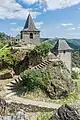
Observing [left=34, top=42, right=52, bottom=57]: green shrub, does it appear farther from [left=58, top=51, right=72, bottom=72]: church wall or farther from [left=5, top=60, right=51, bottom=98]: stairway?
[left=58, top=51, right=72, bottom=72]: church wall

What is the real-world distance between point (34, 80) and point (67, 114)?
206 inches

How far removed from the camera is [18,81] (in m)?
20.0

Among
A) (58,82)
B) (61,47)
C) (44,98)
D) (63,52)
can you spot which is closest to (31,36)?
(61,47)

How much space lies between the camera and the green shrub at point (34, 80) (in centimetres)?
1812

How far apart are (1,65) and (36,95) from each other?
701 cm

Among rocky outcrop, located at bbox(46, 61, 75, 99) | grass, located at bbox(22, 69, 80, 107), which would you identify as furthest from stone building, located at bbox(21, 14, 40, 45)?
grass, located at bbox(22, 69, 80, 107)

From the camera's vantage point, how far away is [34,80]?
18.1 metres

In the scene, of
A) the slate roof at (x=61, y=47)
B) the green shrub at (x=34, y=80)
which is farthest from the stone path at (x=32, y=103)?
the slate roof at (x=61, y=47)

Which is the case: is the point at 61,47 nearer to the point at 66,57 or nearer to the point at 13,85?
the point at 66,57

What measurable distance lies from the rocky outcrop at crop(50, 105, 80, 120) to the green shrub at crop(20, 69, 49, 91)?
4.70 meters

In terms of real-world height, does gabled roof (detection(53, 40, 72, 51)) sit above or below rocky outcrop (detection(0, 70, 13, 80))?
above

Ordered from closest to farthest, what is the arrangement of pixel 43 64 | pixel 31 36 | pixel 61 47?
pixel 43 64
pixel 61 47
pixel 31 36

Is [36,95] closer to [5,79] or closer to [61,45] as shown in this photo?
[5,79]

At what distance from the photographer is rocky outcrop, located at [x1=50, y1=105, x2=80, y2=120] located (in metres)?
13.2
